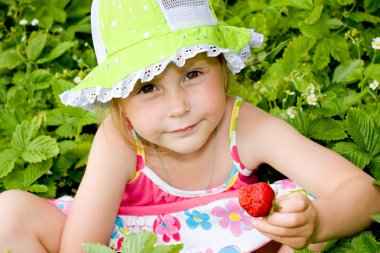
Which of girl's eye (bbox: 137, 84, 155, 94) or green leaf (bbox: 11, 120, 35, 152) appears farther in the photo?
green leaf (bbox: 11, 120, 35, 152)

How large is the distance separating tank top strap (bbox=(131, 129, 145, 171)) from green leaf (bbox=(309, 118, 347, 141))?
0.54m

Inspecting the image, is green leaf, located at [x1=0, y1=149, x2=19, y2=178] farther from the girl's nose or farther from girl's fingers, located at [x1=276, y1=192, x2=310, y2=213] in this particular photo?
girl's fingers, located at [x1=276, y1=192, x2=310, y2=213]

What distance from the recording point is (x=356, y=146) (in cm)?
202

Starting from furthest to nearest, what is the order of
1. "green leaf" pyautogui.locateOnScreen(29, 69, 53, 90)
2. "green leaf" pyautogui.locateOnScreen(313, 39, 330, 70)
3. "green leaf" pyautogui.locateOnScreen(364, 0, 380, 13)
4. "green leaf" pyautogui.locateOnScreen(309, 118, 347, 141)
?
1. "green leaf" pyautogui.locateOnScreen(29, 69, 53, 90)
2. "green leaf" pyautogui.locateOnScreen(364, 0, 380, 13)
3. "green leaf" pyautogui.locateOnScreen(313, 39, 330, 70)
4. "green leaf" pyautogui.locateOnScreen(309, 118, 347, 141)

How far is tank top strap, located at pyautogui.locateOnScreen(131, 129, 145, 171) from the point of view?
78.4 inches

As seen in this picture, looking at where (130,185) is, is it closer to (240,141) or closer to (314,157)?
(240,141)

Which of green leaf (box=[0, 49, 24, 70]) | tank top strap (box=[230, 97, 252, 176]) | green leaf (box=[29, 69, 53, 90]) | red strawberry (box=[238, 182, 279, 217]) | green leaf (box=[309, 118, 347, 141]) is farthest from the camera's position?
green leaf (box=[0, 49, 24, 70])

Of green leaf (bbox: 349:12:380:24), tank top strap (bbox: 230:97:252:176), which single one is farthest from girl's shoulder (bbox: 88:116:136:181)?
green leaf (bbox: 349:12:380:24)

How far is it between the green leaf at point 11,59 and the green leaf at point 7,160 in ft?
2.55

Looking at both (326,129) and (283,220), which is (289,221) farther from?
(326,129)

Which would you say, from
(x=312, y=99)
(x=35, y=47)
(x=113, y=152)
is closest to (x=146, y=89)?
(x=113, y=152)

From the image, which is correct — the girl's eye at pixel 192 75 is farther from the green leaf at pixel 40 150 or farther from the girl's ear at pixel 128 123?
the green leaf at pixel 40 150

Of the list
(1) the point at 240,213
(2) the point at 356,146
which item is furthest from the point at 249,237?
(2) the point at 356,146

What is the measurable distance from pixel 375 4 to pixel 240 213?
114 cm
